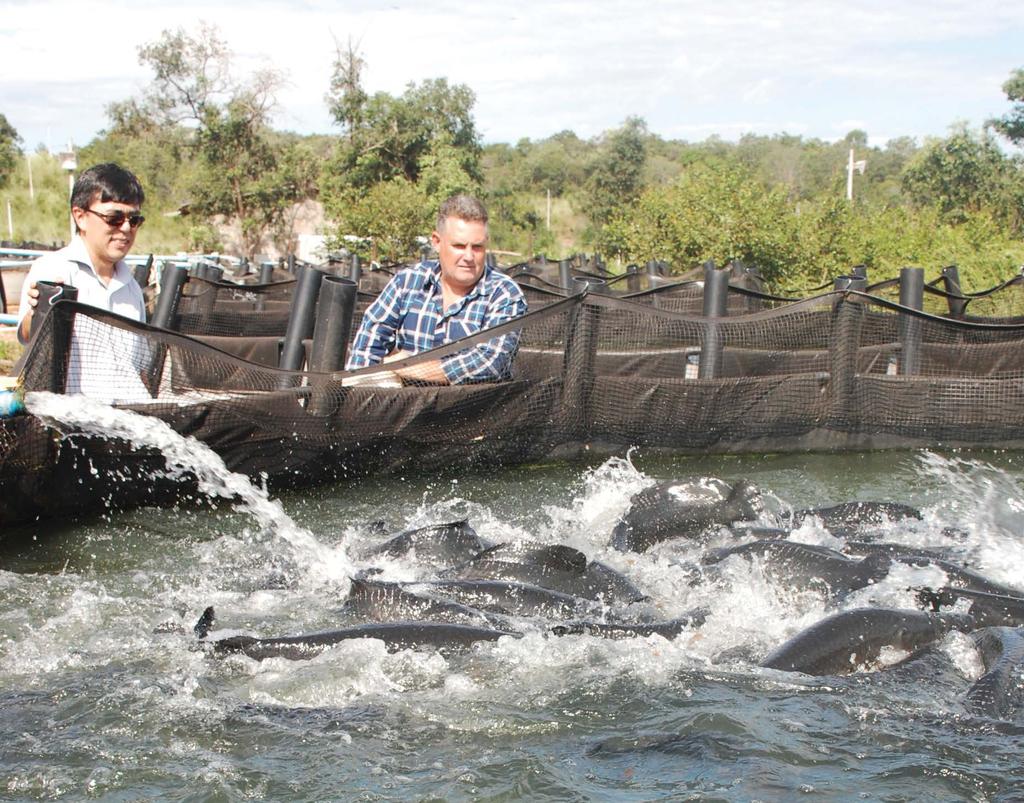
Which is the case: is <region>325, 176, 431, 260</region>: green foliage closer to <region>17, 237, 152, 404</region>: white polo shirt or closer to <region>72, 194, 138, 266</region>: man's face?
<region>17, 237, 152, 404</region>: white polo shirt

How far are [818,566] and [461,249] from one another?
10.7 ft

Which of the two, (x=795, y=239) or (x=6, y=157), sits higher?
(x=6, y=157)

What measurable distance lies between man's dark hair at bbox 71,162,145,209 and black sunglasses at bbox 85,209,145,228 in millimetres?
56

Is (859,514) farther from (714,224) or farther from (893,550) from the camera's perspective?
(714,224)

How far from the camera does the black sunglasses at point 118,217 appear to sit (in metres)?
6.01

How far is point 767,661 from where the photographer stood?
4723mm

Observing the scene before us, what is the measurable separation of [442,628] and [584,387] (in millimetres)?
4177

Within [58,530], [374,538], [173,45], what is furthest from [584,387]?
[173,45]

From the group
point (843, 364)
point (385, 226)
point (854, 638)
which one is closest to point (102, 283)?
point (854, 638)

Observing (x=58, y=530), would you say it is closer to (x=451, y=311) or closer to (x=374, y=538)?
(x=374, y=538)

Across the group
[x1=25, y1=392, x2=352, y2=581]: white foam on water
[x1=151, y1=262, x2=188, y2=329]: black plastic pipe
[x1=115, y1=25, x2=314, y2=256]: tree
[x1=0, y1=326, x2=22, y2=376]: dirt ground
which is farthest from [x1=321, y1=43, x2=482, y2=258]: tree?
[x1=25, y1=392, x2=352, y2=581]: white foam on water

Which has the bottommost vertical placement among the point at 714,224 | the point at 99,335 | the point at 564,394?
the point at 564,394

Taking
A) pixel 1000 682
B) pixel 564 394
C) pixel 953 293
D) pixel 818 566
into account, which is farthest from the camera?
pixel 953 293

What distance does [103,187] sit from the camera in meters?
5.97
